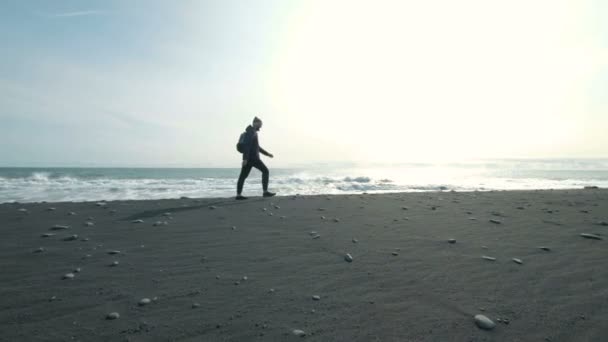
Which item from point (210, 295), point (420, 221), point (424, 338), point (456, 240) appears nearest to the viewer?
point (424, 338)

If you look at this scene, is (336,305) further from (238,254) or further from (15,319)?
(15,319)

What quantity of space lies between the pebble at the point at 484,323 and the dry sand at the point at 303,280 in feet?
0.12

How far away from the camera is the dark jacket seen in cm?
879

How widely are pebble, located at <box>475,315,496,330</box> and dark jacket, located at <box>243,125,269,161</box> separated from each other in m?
7.38

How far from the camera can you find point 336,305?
238cm

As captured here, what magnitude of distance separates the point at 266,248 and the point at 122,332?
2.03m

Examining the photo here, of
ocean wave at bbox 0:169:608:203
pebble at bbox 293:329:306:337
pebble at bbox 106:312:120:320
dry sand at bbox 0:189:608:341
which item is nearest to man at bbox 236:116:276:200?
dry sand at bbox 0:189:608:341

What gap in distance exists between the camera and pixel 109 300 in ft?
8.04

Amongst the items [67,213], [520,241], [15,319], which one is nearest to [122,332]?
[15,319]

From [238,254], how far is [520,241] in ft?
12.5

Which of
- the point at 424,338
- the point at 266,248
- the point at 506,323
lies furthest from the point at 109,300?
the point at 506,323

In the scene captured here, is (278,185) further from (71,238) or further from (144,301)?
(144,301)

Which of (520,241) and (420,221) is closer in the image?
(520,241)

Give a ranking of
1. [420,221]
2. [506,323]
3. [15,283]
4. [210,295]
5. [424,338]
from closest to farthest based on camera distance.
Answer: [424,338] < [506,323] < [210,295] < [15,283] < [420,221]
